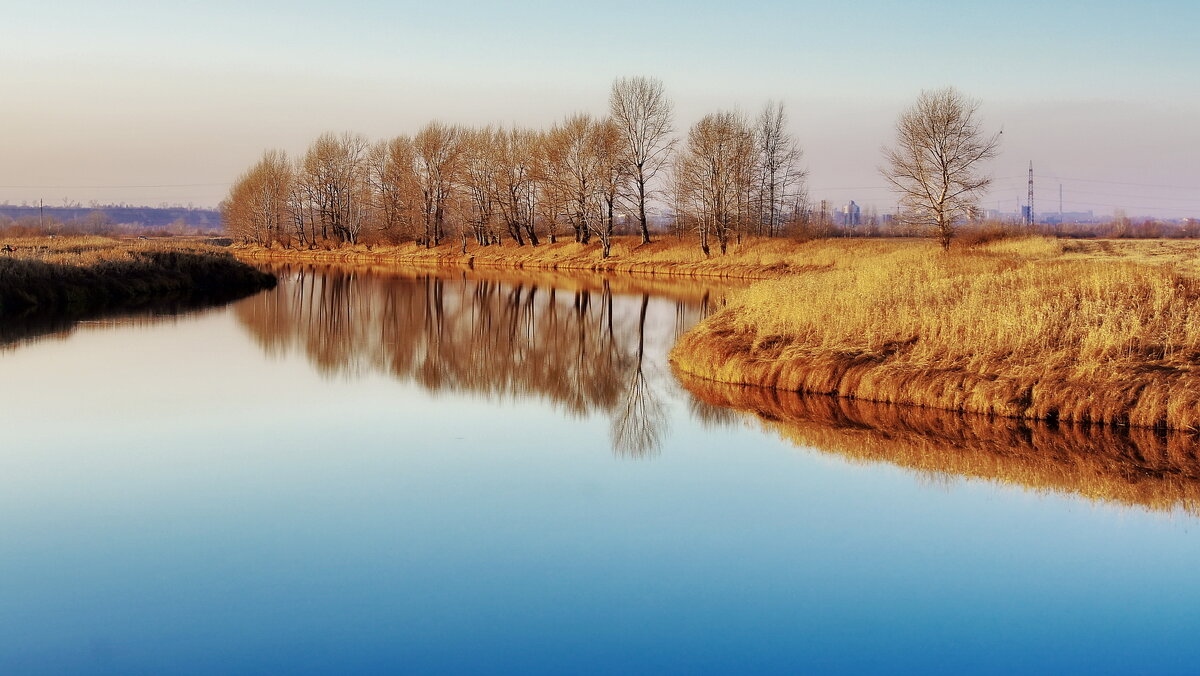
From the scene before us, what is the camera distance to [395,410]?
16469 millimetres

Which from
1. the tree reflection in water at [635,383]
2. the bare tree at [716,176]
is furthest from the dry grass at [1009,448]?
the bare tree at [716,176]

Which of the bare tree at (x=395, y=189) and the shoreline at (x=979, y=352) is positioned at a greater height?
the bare tree at (x=395, y=189)

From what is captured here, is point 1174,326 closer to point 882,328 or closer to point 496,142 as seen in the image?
point 882,328

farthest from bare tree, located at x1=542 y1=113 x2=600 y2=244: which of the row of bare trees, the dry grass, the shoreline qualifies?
the dry grass

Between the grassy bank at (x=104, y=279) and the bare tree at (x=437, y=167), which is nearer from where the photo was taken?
the grassy bank at (x=104, y=279)

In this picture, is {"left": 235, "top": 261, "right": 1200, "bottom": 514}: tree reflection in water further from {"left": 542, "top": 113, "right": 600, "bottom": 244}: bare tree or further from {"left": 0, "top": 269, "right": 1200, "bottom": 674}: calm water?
{"left": 542, "top": 113, "right": 600, "bottom": 244}: bare tree

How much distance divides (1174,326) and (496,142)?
2412 inches

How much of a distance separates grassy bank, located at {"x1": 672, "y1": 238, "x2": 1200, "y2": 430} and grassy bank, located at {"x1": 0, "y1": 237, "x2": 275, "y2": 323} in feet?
68.6

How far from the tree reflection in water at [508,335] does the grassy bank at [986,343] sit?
7.52ft

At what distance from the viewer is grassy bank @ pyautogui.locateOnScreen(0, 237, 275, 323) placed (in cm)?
3031

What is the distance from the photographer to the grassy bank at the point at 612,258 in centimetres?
5197

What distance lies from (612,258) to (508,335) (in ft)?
114

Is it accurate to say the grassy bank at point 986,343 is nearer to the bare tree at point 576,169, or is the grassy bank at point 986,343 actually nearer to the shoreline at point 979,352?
the shoreline at point 979,352

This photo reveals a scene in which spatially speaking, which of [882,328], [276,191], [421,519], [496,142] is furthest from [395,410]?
[276,191]
